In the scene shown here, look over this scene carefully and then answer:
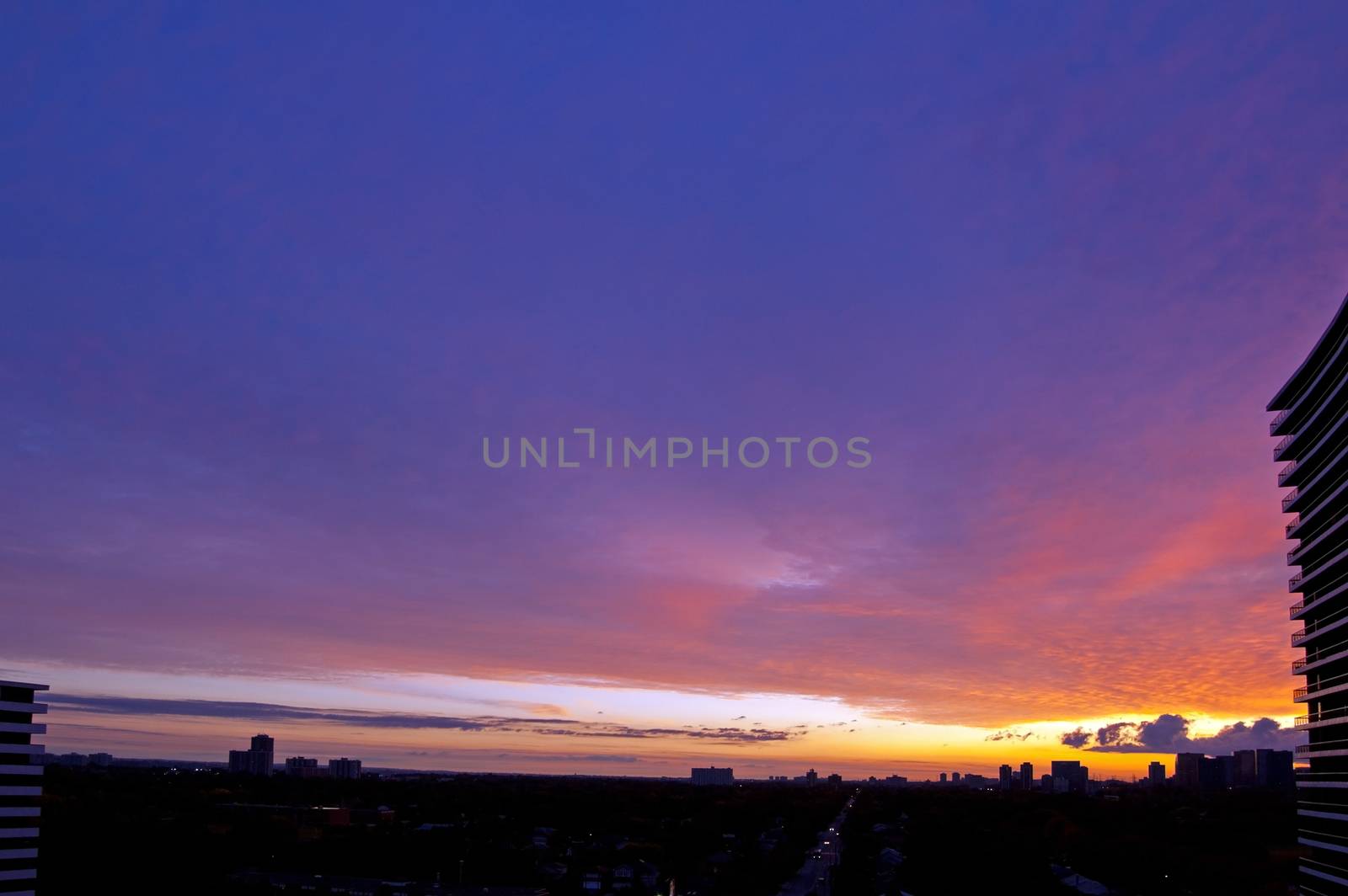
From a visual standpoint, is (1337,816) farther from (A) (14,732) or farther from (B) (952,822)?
(B) (952,822)

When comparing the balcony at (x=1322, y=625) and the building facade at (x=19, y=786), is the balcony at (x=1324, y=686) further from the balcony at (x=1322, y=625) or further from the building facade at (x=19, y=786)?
the building facade at (x=19, y=786)

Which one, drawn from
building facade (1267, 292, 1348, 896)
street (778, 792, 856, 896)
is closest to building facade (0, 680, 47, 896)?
street (778, 792, 856, 896)

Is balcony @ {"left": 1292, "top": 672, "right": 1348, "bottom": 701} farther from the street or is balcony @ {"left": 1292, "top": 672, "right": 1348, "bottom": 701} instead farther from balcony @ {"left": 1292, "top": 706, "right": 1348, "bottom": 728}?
the street

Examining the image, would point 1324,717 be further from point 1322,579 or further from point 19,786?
point 19,786

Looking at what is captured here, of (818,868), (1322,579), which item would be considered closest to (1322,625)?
(1322,579)

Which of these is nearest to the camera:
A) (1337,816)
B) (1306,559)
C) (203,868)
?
(1337,816)

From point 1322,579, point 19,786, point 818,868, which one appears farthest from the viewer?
point 818,868

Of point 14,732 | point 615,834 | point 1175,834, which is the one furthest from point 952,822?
point 14,732

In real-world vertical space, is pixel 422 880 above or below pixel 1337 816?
below
